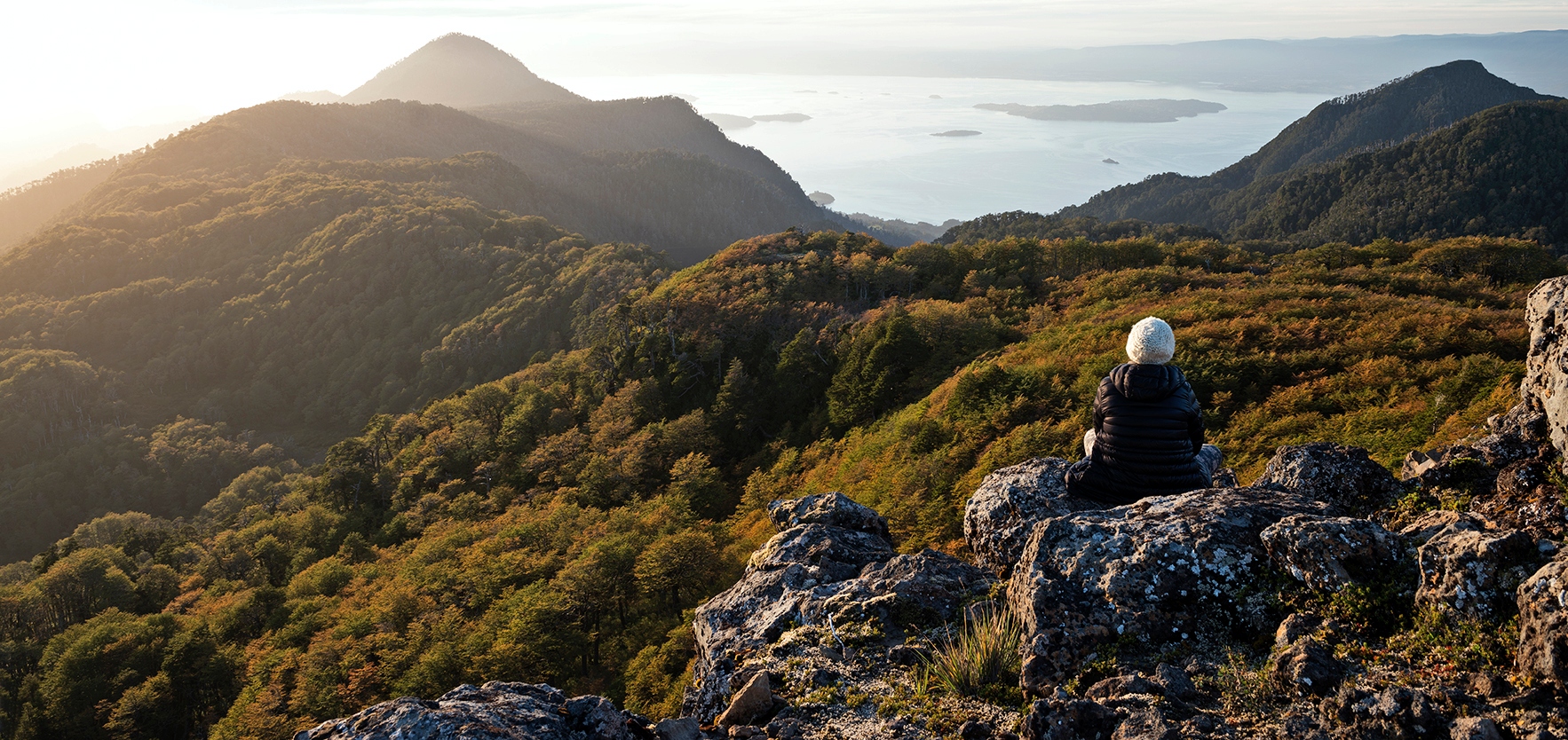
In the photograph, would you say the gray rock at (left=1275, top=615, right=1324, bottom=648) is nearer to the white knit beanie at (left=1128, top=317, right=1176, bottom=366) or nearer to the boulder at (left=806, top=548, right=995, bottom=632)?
the white knit beanie at (left=1128, top=317, right=1176, bottom=366)

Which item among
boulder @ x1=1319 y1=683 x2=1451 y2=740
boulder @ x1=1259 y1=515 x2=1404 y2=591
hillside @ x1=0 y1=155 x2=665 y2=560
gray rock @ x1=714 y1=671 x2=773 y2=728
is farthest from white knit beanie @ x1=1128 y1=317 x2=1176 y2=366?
hillside @ x1=0 y1=155 x2=665 y2=560

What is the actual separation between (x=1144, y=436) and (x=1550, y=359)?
3.44 meters

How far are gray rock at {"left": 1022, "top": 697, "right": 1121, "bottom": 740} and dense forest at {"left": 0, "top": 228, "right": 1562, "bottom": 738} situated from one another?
821 centimetres

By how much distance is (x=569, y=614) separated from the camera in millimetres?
30438

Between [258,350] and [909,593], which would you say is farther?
[258,350]

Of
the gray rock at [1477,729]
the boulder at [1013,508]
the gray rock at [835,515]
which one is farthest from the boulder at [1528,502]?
the gray rock at [835,515]

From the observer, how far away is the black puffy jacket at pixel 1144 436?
7344mm

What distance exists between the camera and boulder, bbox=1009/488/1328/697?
5.98 m

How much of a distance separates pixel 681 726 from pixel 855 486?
16.3 meters

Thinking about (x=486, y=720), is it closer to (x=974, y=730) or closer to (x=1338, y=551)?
(x=974, y=730)

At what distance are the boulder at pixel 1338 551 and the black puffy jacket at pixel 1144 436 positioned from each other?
1.91 m

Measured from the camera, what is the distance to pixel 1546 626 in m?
4.11

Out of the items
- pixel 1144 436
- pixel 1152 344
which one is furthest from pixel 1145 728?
pixel 1152 344

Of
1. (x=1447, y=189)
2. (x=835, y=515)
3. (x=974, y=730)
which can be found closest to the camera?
(x=974, y=730)
